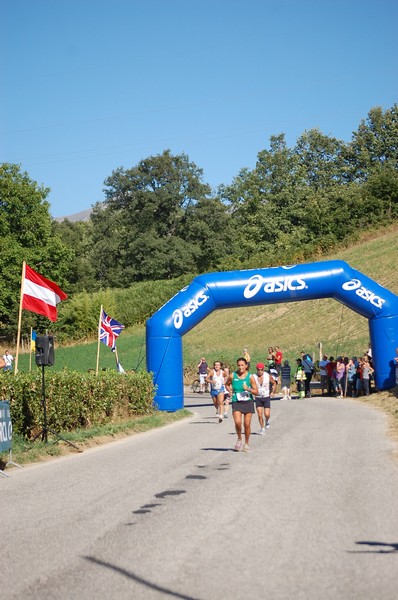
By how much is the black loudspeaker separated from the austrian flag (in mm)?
2608

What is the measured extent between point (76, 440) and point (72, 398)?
214cm

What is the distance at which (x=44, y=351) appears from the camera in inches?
684

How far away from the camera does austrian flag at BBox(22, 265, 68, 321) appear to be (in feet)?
66.2

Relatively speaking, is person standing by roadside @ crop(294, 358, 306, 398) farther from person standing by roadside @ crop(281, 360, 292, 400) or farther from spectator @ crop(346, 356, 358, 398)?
spectator @ crop(346, 356, 358, 398)

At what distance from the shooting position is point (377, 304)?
28359 millimetres

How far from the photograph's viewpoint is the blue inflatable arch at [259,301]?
27562 millimetres

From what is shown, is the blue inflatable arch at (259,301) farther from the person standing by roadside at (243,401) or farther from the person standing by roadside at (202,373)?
the person standing by roadside at (243,401)

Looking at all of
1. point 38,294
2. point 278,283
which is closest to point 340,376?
point 278,283

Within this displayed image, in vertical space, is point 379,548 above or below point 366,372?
below

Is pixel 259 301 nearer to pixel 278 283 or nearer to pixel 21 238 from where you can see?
pixel 278 283

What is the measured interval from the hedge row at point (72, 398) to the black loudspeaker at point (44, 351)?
97 centimetres

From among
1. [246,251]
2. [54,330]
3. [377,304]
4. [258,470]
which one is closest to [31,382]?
[258,470]

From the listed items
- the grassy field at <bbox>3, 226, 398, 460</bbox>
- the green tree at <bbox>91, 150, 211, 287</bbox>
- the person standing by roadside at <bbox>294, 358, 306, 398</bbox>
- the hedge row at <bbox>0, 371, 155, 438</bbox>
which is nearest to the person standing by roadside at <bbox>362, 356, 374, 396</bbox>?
the person standing by roadside at <bbox>294, 358, 306, 398</bbox>

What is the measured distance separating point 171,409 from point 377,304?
7492 millimetres
